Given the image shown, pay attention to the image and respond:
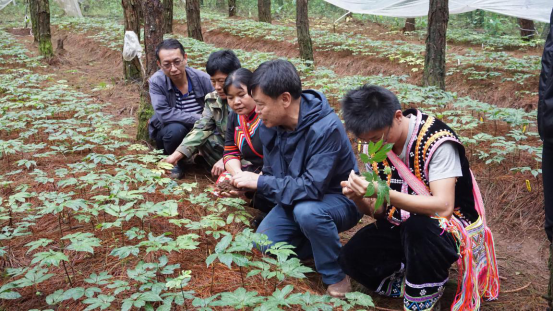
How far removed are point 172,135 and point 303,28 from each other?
4.95 m

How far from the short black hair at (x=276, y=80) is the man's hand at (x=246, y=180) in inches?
21.3

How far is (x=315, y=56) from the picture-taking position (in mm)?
9930

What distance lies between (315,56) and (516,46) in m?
5.22

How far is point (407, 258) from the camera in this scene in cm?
223

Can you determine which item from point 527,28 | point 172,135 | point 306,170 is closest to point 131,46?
point 172,135

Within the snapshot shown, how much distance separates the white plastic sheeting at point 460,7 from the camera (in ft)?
30.6

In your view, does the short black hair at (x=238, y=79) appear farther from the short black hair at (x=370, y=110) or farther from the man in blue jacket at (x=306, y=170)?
the short black hair at (x=370, y=110)

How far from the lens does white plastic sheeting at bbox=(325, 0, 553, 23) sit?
367 inches

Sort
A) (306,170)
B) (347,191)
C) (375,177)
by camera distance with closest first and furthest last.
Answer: (375,177), (347,191), (306,170)

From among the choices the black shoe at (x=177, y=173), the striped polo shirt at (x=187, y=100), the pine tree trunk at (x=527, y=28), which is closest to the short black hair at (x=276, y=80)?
the black shoe at (x=177, y=173)

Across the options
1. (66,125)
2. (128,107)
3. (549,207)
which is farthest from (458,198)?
→ (128,107)

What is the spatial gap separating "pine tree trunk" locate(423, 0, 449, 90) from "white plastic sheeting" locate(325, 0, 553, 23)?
4.81 meters

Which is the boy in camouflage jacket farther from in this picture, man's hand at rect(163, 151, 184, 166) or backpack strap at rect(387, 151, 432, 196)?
backpack strap at rect(387, 151, 432, 196)

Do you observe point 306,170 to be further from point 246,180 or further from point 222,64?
point 222,64
